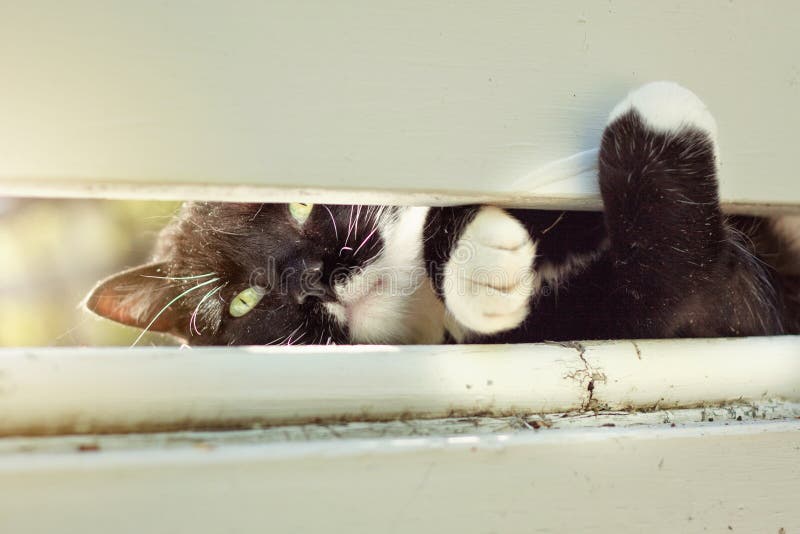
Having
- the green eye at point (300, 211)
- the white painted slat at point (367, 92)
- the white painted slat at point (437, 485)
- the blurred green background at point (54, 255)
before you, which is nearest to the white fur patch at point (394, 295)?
the green eye at point (300, 211)

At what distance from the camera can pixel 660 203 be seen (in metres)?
0.85

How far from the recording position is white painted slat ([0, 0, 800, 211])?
1.97ft

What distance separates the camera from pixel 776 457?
0.69m

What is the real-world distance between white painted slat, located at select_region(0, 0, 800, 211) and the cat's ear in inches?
28.6

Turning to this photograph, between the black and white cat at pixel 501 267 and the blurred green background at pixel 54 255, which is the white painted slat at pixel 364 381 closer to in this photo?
the black and white cat at pixel 501 267

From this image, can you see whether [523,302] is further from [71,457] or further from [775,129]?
[71,457]

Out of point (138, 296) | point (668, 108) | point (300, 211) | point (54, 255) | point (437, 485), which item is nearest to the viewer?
point (437, 485)

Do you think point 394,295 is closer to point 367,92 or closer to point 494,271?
point 494,271

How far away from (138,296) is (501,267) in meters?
0.88

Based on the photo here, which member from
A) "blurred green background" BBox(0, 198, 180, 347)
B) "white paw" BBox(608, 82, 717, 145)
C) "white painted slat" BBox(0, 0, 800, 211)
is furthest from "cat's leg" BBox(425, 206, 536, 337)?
"blurred green background" BBox(0, 198, 180, 347)

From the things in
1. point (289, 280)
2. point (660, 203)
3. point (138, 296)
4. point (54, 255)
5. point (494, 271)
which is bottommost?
point (54, 255)

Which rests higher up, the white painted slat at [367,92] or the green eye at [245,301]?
the white painted slat at [367,92]

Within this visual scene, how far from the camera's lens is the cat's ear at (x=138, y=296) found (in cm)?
127

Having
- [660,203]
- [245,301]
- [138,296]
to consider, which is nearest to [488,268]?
[660,203]
